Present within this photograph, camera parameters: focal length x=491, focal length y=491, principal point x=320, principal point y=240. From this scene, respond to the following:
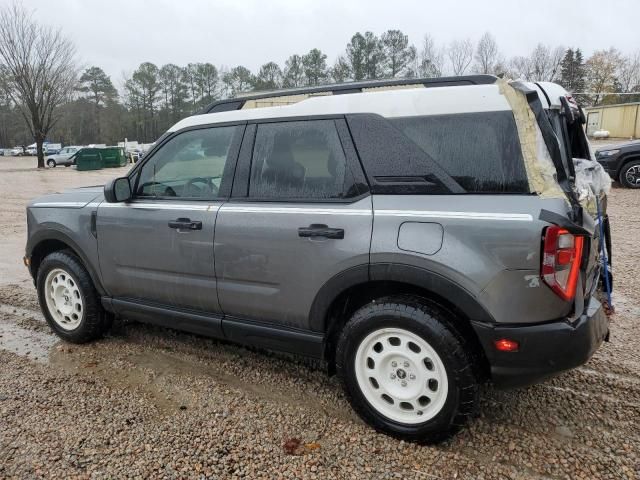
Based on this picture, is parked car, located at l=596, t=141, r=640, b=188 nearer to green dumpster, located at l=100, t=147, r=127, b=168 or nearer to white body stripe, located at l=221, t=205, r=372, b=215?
white body stripe, located at l=221, t=205, r=372, b=215

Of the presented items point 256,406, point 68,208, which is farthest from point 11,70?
point 256,406

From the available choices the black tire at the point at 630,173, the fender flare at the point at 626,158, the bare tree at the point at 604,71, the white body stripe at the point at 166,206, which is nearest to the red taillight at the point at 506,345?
the white body stripe at the point at 166,206

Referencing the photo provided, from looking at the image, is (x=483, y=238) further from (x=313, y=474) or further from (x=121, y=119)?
(x=121, y=119)

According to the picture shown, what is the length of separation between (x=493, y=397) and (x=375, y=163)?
172cm

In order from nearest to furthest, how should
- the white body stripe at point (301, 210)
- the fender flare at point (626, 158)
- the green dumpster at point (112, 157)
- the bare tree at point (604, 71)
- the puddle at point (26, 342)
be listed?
the white body stripe at point (301, 210) < the puddle at point (26, 342) < the fender flare at point (626, 158) < the green dumpster at point (112, 157) < the bare tree at point (604, 71)

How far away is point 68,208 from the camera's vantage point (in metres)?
4.00

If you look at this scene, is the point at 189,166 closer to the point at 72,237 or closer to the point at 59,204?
the point at 72,237

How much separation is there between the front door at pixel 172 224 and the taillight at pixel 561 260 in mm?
1992

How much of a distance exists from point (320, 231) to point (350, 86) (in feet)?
3.20

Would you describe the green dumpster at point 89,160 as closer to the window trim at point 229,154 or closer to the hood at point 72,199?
the hood at point 72,199

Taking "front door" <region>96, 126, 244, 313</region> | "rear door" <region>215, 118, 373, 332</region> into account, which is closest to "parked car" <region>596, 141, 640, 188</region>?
"rear door" <region>215, 118, 373, 332</region>

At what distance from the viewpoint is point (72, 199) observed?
4.06 metres

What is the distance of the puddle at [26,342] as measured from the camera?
157 inches

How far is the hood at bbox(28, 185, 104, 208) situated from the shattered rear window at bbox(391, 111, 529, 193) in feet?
8.76
